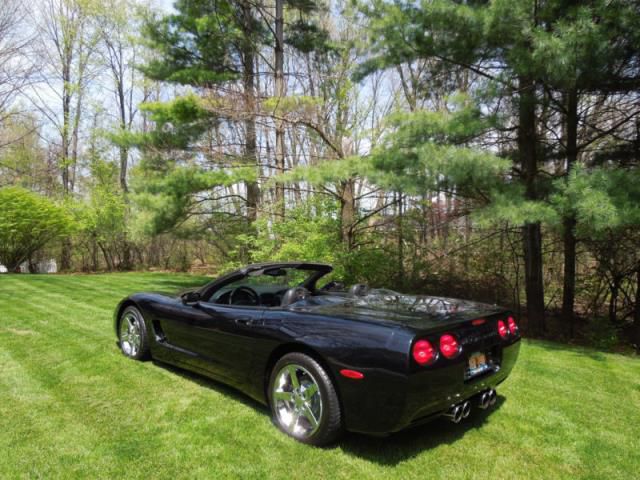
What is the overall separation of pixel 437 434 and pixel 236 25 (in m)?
12.6

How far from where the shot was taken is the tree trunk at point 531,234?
269 inches

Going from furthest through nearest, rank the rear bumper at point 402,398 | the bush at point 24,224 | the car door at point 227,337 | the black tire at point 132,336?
the bush at point 24,224
the black tire at point 132,336
the car door at point 227,337
the rear bumper at point 402,398

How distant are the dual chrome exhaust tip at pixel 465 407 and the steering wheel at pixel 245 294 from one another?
5.87 feet

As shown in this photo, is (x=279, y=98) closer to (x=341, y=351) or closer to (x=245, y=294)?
(x=245, y=294)

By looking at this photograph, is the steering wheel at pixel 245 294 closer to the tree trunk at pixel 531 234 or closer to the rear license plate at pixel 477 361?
the rear license plate at pixel 477 361

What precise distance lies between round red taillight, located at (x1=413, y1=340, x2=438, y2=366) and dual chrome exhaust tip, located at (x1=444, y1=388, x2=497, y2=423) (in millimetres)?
465

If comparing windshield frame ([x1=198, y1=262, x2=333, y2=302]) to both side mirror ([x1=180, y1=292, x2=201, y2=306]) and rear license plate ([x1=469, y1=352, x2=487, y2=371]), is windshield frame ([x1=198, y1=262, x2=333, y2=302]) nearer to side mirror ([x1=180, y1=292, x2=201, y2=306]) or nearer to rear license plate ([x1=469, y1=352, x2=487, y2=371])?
side mirror ([x1=180, y1=292, x2=201, y2=306])

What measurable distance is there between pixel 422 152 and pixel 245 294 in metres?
3.48

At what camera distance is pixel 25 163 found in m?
22.4

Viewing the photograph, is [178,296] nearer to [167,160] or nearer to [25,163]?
[167,160]

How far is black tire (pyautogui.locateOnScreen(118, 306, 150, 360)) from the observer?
14.3ft

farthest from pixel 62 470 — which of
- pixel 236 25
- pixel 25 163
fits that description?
pixel 25 163

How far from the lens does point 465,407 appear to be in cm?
274

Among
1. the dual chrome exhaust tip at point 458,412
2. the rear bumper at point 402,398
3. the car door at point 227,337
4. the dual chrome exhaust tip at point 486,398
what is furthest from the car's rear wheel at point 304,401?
the dual chrome exhaust tip at point 486,398
